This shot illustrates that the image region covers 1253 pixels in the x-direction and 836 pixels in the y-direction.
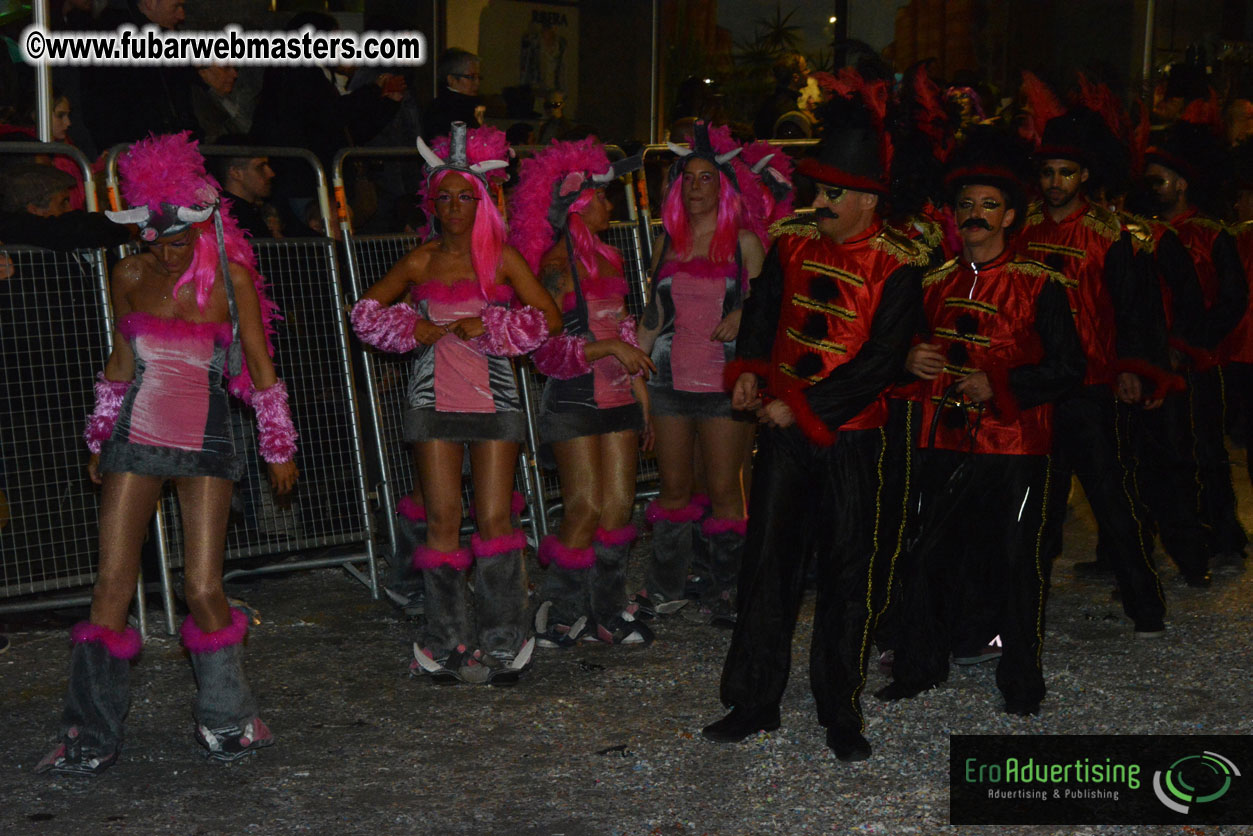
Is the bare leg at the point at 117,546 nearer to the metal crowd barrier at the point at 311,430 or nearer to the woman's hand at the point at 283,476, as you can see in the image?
the woman's hand at the point at 283,476

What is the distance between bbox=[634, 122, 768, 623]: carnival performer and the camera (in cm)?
678

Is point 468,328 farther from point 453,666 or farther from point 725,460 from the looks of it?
point 725,460

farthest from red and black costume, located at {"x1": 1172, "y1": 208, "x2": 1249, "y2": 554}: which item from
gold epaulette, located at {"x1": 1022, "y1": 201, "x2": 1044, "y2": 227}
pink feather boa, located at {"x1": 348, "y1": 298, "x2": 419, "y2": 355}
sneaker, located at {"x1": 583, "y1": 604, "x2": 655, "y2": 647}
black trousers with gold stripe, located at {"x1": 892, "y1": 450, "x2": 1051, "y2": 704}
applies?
pink feather boa, located at {"x1": 348, "y1": 298, "x2": 419, "y2": 355}

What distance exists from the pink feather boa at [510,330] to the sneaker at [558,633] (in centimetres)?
139

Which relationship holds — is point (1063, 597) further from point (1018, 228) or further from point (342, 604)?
point (342, 604)

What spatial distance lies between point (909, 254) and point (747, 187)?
6.98 feet

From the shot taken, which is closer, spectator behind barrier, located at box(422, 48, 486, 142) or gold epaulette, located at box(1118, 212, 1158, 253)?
gold epaulette, located at box(1118, 212, 1158, 253)

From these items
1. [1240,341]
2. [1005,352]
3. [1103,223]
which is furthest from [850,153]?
[1240,341]

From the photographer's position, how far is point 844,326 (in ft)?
16.8

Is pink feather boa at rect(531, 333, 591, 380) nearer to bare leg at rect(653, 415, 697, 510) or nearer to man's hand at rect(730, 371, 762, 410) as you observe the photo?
bare leg at rect(653, 415, 697, 510)

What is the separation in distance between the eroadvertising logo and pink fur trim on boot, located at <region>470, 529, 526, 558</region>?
1923 millimetres

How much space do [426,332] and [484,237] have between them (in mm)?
461

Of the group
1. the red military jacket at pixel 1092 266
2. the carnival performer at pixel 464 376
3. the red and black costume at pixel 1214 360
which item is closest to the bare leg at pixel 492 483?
the carnival performer at pixel 464 376

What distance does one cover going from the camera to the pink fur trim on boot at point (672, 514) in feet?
22.7
